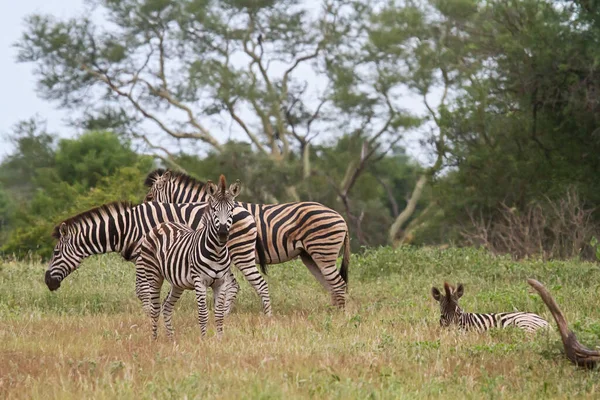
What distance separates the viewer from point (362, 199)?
53500 millimetres

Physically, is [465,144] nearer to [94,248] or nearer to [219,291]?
[94,248]

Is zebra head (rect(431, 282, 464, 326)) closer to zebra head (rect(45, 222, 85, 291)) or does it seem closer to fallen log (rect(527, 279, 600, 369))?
fallen log (rect(527, 279, 600, 369))

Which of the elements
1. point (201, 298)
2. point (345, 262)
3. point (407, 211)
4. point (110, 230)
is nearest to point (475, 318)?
point (201, 298)

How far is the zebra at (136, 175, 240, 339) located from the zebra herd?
0.7 inches

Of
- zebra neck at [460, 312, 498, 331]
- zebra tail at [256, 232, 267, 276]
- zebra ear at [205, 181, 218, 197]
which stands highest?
zebra ear at [205, 181, 218, 197]

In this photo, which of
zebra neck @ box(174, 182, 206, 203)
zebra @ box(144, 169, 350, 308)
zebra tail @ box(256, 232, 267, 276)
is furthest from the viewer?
zebra neck @ box(174, 182, 206, 203)

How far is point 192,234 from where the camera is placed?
31.2 ft

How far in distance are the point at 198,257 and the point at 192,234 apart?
0.57 metres

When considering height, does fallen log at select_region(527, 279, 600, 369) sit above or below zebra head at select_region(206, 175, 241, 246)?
below

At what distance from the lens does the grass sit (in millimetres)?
6352

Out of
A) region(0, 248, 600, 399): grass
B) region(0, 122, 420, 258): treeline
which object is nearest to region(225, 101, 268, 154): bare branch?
region(0, 122, 420, 258): treeline

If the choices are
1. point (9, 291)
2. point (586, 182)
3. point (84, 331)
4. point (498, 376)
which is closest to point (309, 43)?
point (586, 182)

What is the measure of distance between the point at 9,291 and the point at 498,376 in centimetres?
891

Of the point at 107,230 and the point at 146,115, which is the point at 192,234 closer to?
the point at 107,230
